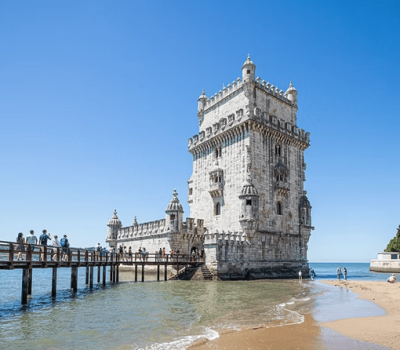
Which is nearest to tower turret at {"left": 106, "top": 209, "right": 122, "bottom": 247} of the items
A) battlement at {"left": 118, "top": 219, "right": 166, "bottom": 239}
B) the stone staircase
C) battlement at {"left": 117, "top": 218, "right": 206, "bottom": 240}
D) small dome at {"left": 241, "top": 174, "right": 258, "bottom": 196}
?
battlement at {"left": 118, "top": 219, "right": 166, "bottom": 239}

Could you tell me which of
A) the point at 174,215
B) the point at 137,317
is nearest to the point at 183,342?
the point at 137,317

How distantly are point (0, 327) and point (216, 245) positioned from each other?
2152 cm

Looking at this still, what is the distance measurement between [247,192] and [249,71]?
44.2 ft

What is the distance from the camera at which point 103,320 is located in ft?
50.3

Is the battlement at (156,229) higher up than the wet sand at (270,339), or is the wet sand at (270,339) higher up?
the battlement at (156,229)

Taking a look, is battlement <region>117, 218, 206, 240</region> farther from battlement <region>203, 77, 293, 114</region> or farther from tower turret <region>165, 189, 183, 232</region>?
battlement <region>203, 77, 293, 114</region>

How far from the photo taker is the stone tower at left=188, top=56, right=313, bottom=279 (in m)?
36.1

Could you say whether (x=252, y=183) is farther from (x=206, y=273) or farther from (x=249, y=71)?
(x=249, y=71)

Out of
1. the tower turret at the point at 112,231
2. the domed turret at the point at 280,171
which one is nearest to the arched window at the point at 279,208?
the domed turret at the point at 280,171

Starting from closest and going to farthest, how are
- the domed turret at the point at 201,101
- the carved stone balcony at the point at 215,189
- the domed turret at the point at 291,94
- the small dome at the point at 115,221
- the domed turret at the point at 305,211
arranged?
the carved stone balcony at the point at 215,189 < the domed turret at the point at 305,211 < the domed turret at the point at 291,94 < the domed turret at the point at 201,101 < the small dome at the point at 115,221

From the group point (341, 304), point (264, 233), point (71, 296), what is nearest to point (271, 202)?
point (264, 233)

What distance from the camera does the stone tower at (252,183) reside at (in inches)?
1420

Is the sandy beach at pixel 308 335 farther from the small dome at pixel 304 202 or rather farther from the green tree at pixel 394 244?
the green tree at pixel 394 244

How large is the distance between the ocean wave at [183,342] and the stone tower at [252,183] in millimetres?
21205
